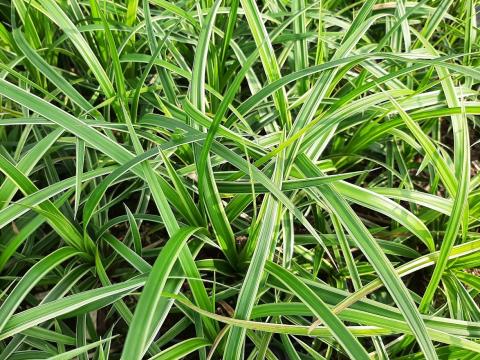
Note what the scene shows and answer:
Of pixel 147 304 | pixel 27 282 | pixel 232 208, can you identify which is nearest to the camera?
pixel 147 304

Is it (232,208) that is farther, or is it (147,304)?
(232,208)

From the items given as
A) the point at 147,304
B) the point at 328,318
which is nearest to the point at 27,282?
the point at 147,304

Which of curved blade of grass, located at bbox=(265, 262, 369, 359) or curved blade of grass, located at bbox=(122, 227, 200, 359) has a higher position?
curved blade of grass, located at bbox=(122, 227, 200, 359)

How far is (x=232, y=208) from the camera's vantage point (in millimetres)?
914

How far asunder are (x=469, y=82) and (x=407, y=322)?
73 centimetres

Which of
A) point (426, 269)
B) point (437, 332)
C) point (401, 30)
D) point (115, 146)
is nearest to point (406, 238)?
point (426, 269)

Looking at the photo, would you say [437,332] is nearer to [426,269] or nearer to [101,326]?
[426,269]

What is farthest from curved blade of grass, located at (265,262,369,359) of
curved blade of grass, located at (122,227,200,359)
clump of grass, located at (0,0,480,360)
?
curved blade of grass, located at (122,227,200,359)

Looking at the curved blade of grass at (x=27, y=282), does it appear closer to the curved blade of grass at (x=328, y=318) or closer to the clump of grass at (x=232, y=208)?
the clump of grass at (x=232, y=208)

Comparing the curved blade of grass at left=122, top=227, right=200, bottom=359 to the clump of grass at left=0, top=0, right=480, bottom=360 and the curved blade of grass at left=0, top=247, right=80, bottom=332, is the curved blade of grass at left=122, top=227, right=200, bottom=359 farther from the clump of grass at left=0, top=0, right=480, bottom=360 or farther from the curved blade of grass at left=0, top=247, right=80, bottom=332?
the curved blade of grass at left=0, top=247, right=80, bottom=332

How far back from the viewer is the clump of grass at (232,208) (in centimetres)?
75

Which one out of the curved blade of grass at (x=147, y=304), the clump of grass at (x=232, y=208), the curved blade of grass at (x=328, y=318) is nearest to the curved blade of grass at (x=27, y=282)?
the clump of grass at (x=232, y=208)

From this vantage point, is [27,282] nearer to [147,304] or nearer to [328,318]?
[147,304]

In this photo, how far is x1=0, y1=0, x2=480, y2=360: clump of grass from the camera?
29.5 inches
